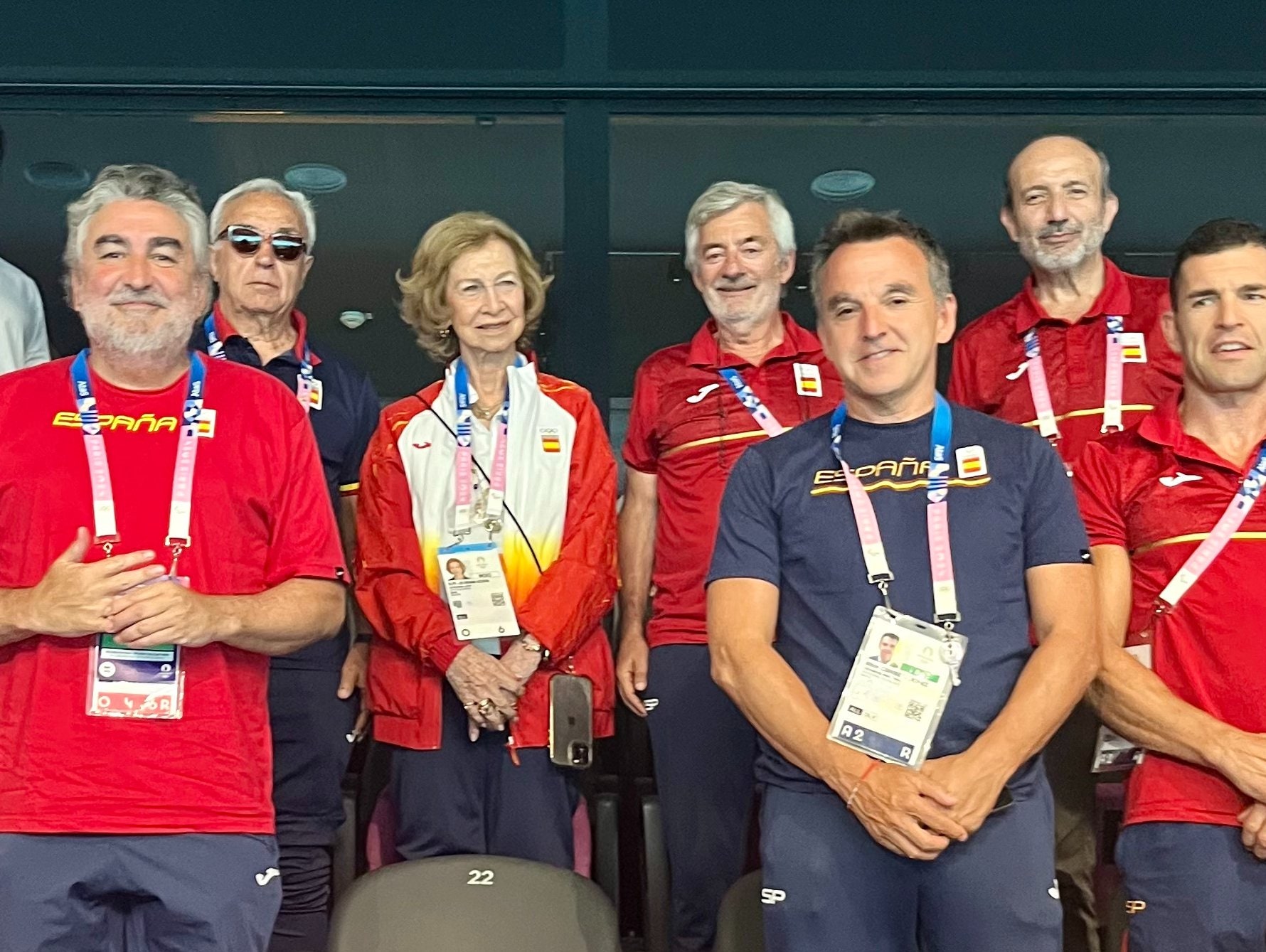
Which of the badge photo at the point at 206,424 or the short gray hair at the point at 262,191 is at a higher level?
the short gray hair at the point at 262,191

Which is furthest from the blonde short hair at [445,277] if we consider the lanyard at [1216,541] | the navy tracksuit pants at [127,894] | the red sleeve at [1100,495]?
the lanyard at [1216,541]

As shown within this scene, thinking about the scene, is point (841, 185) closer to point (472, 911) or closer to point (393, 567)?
point (393, 567)

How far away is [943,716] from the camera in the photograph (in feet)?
6.99

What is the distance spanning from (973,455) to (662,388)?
114 cm

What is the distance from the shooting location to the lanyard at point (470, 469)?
9.96 feet

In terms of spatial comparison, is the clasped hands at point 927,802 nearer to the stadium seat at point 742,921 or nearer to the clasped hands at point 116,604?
the stadium seat at point 742,921

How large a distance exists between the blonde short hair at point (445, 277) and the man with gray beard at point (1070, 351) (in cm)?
105

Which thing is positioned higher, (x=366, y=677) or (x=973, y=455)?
(x=973, y=455)

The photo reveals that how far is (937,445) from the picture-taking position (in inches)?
89.4

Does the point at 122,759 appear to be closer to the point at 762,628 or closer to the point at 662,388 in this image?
the point at 762,628

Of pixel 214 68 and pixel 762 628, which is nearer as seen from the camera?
pixel 762 628

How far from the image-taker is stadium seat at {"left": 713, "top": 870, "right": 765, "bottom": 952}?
2.36 meters

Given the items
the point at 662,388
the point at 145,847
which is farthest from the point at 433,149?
the point at 145,847

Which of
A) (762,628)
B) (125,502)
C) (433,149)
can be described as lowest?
(762,628)
